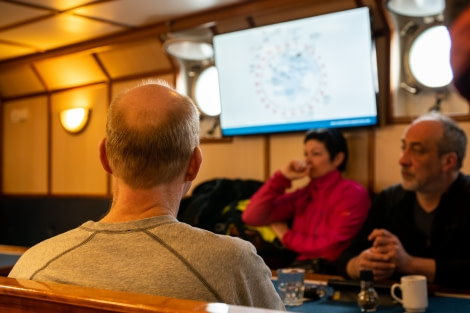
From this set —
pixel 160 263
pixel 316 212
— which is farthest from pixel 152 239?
pixel 316 212

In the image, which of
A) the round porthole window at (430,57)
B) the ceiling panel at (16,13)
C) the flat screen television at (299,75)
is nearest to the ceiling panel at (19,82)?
the ceiling panel at (16,13)

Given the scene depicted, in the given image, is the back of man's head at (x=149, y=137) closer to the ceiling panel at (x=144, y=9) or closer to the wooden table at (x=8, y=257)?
the wooden table at (x=8, y=257)

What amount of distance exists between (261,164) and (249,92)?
1.80 feet

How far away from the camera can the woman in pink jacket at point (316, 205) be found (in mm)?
3432

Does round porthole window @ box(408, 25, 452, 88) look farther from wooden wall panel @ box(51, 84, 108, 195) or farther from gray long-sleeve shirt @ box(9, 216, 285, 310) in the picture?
wooden wall panel @ box(51, 84, 108, 195)

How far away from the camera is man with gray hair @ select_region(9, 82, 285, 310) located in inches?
48.6

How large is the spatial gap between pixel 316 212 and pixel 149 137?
2.40 metres

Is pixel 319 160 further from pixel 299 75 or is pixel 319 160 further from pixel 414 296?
pixel 414 296

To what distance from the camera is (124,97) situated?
142cm

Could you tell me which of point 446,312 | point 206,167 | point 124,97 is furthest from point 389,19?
point 124,97

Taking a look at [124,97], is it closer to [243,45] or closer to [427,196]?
[427,196]

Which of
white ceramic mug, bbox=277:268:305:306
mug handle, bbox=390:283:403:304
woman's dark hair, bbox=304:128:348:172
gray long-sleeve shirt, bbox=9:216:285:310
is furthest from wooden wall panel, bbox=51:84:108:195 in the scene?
gray long-sleeve shirt, bbox=9:216:285:310

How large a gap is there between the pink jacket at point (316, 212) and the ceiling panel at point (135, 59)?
177 cm

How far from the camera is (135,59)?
205 inches
